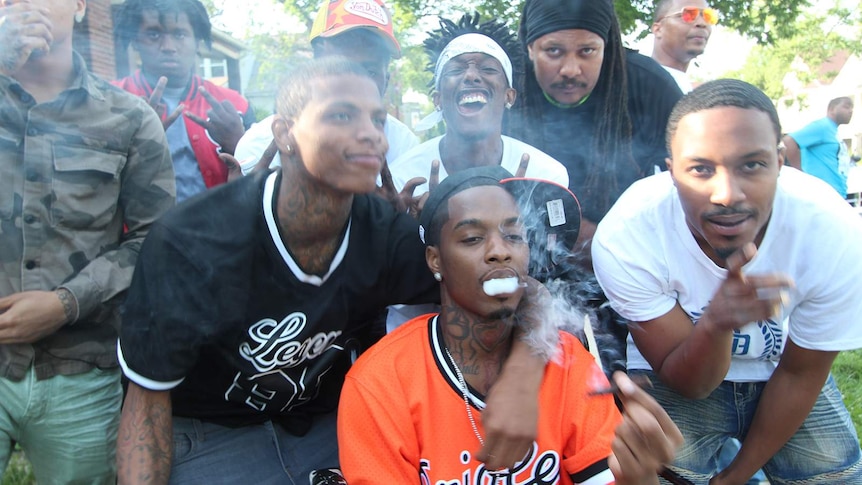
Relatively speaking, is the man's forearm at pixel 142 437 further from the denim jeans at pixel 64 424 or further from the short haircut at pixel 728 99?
the short haircut at pixel 728 99

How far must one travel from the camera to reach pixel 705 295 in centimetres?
230

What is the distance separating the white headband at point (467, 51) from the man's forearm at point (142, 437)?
1.54 meters

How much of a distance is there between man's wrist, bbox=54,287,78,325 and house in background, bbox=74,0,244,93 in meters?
1.00

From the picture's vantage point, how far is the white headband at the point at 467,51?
9.28ft

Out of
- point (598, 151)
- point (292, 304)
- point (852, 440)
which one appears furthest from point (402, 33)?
point (852, 440)

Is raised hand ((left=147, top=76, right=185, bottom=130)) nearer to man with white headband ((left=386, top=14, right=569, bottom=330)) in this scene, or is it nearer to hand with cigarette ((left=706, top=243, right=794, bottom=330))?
man with white headband ((left=386, top=14, right=569, bottom=330))

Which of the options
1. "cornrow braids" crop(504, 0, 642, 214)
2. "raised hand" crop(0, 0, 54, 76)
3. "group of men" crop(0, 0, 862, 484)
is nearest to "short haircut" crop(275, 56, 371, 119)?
"group of men" crop(0, 0, 862, 484)

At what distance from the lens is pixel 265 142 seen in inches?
116

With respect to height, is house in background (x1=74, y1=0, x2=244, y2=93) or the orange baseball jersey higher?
house in background (x1=74, y1=0, x2=244, y2=93)

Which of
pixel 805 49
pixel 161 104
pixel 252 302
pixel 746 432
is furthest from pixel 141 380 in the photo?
pixel 805 49

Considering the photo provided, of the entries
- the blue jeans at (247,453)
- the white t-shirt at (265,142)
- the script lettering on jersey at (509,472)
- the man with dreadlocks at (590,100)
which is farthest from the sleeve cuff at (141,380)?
the man with dreadlocks at (590,100)

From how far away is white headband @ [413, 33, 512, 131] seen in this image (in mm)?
2828

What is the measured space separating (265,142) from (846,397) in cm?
387

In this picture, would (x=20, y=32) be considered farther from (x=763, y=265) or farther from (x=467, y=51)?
(x=763, y=265)
